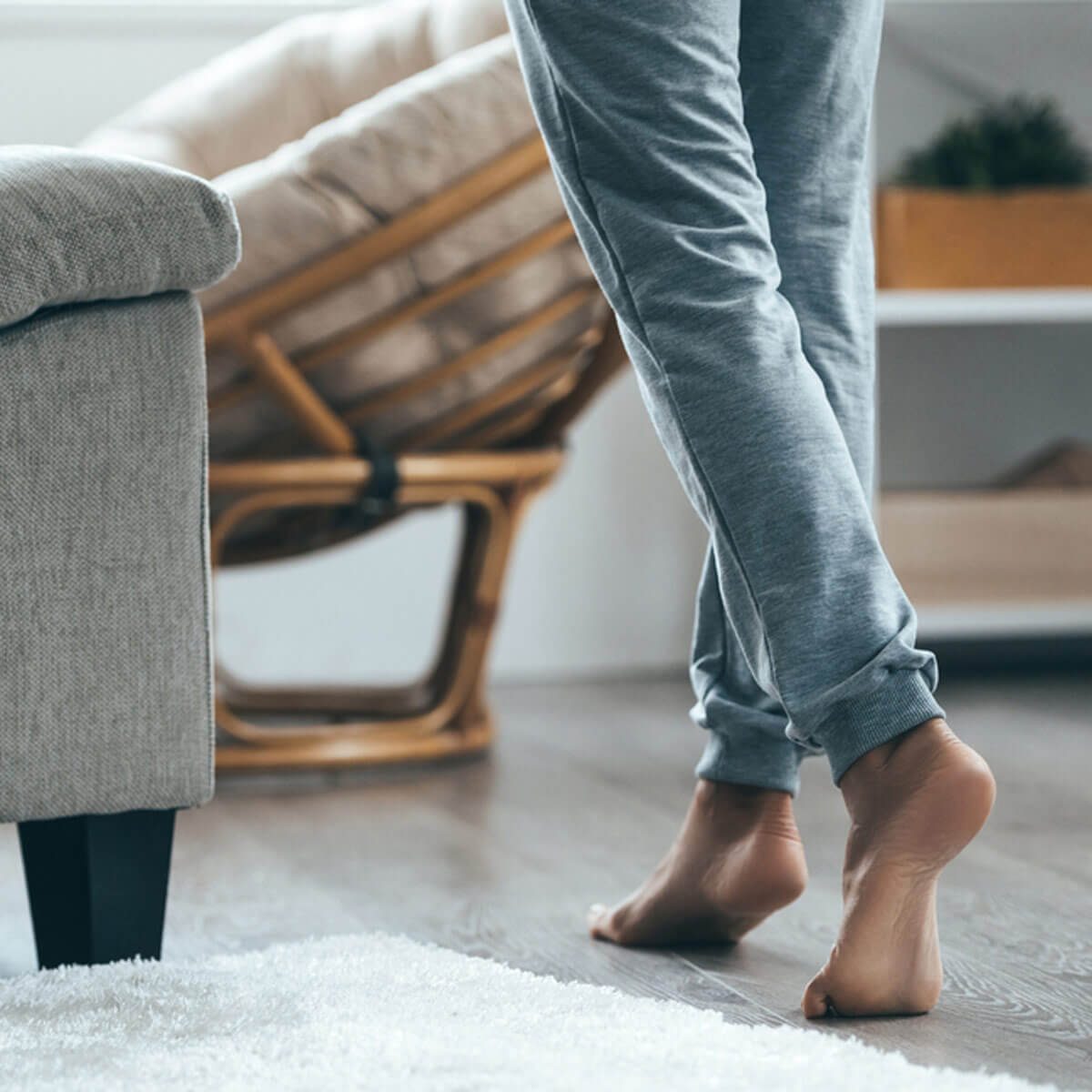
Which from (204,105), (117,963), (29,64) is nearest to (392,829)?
(117,963)

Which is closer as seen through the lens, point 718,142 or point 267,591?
point 718,142

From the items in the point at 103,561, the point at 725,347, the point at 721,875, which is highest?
the point at 725,347

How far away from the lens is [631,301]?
0.94 m

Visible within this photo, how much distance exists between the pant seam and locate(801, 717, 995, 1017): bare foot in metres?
0.07

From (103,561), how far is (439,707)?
3.30ft

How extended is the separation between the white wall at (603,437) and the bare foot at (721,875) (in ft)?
5.08

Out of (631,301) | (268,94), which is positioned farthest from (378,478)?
(631,301)

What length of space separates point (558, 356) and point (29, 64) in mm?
1102

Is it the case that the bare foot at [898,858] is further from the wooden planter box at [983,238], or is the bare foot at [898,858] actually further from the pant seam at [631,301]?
the wooden planter box at [983,238]

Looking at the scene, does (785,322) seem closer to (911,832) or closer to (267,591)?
(911,832)

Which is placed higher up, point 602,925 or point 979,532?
point 602,925

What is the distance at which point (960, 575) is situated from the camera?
8.24ft

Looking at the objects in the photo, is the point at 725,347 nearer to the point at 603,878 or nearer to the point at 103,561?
the point at 103,561

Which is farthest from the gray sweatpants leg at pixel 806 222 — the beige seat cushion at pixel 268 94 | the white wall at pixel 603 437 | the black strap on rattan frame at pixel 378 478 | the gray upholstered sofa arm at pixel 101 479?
the white wall at pixel 603 437
